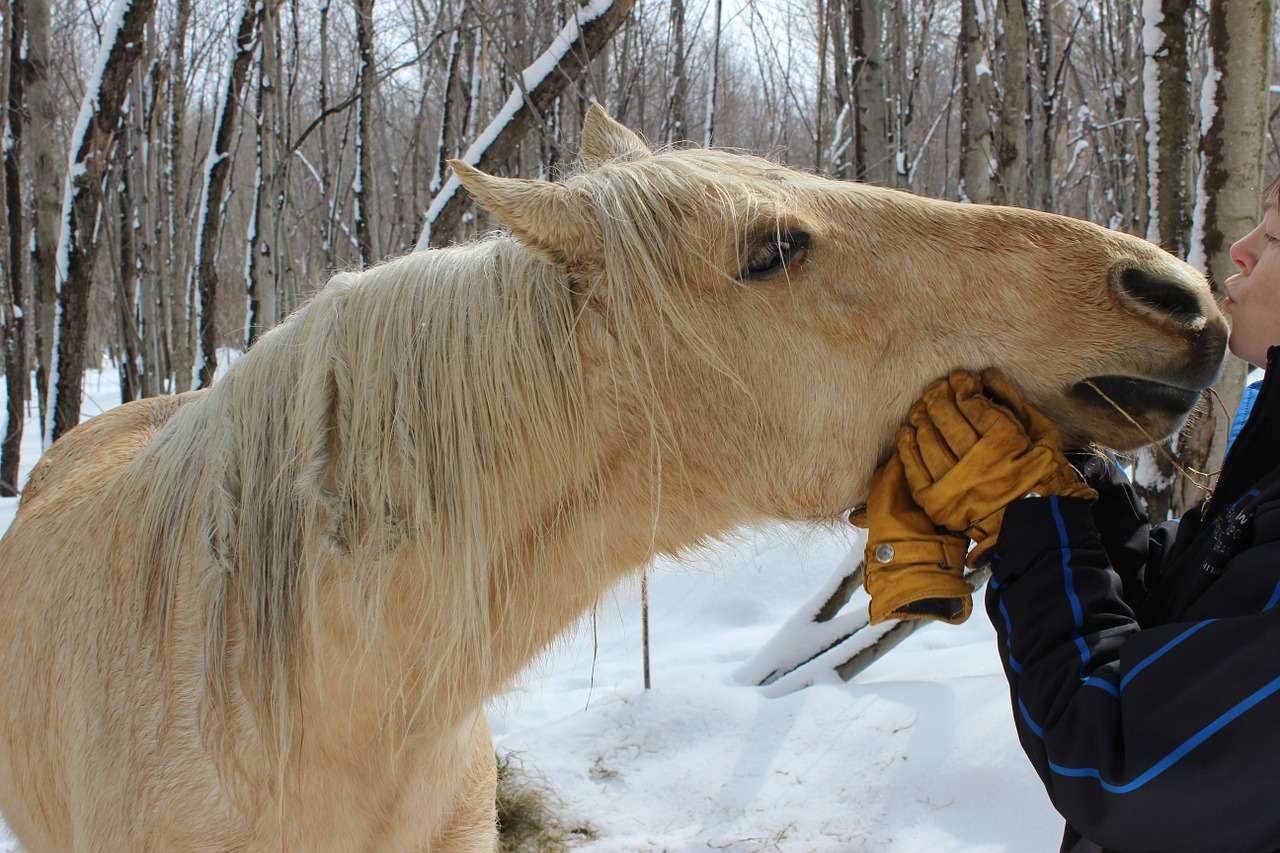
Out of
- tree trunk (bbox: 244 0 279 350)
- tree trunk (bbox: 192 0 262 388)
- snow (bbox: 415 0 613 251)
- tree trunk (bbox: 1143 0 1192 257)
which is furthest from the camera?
tree trunk (bbox: 244 0 279 350)

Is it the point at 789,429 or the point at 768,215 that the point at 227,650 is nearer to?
the point at 789,429

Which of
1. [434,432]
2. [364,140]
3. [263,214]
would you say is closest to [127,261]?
[263,214]

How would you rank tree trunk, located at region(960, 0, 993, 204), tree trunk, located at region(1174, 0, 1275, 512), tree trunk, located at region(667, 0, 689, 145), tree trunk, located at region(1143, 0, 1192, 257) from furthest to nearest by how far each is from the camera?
1. tree trunk, located at region(960, 0, 993, 204)
2. tree trunk, located at region(667, 0, 689, 145)
3. tree trunk, located at region(1143, 0, 1192, 257)
4. tree trunk, located at region(1174, 0, 1275, 512)

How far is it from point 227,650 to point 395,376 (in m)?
0.64

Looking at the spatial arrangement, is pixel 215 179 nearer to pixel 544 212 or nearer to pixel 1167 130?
pixel 544 212

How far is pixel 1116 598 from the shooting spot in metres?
1.35

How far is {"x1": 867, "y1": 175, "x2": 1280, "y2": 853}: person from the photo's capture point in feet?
3.51

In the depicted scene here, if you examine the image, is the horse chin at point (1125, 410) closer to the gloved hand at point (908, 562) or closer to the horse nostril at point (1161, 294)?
the horse nostril at point (1161, 294)

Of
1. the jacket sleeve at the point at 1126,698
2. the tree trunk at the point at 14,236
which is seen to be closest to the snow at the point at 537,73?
the jacket sleeve at the point at 1126,698

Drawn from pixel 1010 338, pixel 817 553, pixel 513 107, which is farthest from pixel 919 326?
pixel 817 553

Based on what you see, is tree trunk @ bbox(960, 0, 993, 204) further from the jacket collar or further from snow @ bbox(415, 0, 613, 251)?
the jacket collar

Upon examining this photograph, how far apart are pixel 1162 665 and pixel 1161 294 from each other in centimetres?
61

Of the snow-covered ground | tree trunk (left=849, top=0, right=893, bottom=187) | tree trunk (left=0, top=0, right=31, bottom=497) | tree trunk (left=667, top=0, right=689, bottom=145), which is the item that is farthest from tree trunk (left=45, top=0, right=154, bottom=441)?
the snow-covered ground

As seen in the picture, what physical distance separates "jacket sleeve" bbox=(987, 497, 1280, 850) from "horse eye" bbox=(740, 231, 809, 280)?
584 mm
